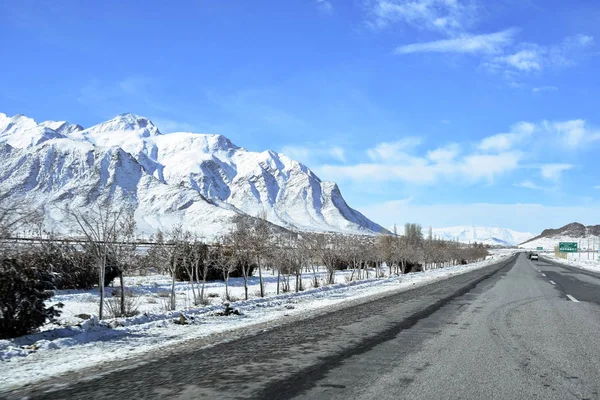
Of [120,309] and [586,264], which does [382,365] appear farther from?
[586,264]

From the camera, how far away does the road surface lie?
5035mm

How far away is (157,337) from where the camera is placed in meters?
8.82

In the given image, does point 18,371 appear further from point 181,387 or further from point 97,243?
point 97,243

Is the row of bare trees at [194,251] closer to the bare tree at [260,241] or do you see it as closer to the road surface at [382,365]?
the bare tree at [260,241]

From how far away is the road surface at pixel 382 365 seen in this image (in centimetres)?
504

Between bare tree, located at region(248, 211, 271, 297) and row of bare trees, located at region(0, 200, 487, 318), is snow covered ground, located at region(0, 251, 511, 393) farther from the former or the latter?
bare tree, located at region(248, 211, 271, 297)

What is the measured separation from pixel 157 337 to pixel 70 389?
3643mm

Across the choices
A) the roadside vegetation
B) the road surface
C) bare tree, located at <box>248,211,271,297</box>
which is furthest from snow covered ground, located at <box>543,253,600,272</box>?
the road surface

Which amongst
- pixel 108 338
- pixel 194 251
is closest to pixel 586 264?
pixel 194 251

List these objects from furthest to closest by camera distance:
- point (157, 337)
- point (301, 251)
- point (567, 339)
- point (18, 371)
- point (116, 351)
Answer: point (301, 251) → point (157, 337) → point (567, 339) → point (116, 351) → point (18, 371)

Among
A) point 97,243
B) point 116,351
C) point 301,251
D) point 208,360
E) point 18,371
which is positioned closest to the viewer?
point 18,371

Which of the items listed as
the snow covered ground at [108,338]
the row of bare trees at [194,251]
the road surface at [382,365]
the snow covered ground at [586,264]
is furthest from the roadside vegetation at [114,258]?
the snow covered ground at [586,264]

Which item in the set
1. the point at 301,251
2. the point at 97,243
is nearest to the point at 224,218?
the point at 301,251

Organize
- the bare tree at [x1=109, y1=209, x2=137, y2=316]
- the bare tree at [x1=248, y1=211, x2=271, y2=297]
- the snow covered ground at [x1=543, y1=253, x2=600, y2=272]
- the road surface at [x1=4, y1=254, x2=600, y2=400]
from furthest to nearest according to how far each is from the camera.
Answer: the snow covered ground at [x1=543, y1=253, x2=600, y2=272]
the bare tree at [x1=248, y1=211, x2=271, y2=297]
the bare tree at [x1=109, y1=209, x2=137, y2=316]
the road surface at [x1=4, y1=254, x2=600, y2=400]
